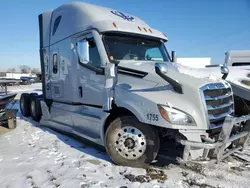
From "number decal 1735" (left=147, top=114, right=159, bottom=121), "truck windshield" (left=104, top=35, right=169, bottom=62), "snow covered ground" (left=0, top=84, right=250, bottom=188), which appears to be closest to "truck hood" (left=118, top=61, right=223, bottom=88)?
"truck windshield" (left=104, top=35, right=169, bottom=62)

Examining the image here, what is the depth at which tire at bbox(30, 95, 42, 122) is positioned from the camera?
26.9 ft

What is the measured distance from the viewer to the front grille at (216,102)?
372 centimetres

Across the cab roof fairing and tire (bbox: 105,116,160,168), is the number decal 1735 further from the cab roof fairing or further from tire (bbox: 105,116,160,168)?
the cab roof fairing

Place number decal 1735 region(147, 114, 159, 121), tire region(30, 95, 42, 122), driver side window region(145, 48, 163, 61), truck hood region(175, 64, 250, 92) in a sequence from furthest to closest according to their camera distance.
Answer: tire region(30, 95, 42, 122)
driver side window region(145, 48, 163, 61)
truck hood region(175, 64, 250, 92)
number decal 1735 region(147, 114, 159, 121)

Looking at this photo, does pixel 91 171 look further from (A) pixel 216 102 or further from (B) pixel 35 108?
(B) pixel 35 108

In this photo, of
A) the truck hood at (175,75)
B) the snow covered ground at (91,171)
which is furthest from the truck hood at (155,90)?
the snow covered ground at (91,171)

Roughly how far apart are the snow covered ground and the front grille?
93 centimetres

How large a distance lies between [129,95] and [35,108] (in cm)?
545

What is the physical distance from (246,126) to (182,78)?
166 centimetres

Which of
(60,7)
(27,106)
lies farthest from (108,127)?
(27,106)

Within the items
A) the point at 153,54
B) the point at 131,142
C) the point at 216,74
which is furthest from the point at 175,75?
the point at 153,54

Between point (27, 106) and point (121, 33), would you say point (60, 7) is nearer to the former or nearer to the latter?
point (121, 33)

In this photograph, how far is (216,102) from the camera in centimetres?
391

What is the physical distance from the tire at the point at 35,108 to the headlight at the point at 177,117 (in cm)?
588
